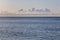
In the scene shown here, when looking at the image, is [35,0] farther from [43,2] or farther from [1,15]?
[1,15]

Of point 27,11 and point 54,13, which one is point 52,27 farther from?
point 27,11

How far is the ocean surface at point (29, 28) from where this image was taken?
1516 mm

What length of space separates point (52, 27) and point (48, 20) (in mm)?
201

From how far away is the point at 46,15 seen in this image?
195cm

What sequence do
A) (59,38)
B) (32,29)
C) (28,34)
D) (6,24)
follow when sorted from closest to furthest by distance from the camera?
(59,38) → (28,34) → (32,29) → (6,24)

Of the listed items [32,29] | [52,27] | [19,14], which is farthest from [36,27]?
[19,14]

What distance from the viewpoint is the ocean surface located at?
1516mm

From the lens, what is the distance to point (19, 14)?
1974 millimetres

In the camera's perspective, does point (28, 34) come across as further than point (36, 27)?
No

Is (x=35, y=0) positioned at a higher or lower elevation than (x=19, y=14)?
higher

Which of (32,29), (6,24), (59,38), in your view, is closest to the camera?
(59,38)

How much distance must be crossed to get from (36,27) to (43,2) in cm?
43

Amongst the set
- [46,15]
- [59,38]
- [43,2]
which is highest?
[43,2]

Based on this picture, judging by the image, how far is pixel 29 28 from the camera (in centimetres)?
176
